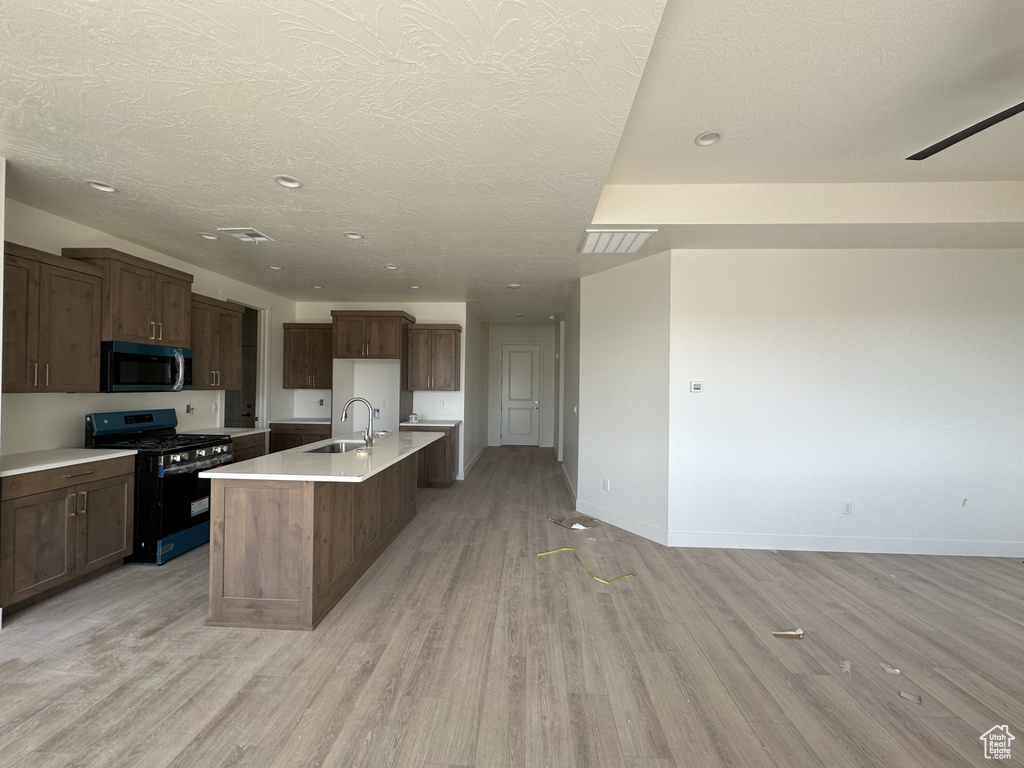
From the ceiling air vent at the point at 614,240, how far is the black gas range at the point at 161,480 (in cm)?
348

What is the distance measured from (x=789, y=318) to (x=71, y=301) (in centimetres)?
546

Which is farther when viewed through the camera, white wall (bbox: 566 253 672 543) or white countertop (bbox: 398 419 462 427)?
white countertop (bbox: 398 419 462 427)

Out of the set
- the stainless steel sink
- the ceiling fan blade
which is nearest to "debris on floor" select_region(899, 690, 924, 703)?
the ceiling fan blade

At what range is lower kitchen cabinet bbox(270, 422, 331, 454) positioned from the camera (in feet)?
18.5

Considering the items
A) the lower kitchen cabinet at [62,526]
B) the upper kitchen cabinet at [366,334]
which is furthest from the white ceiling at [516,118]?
the upper kitchen cabinet at [366,334]

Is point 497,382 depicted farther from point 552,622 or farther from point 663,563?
point 552,622

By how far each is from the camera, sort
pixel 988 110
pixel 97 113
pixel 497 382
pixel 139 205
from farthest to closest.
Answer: pixel 497 382 < pixel 139 205 < pixel 988 110 < pixel 97 113

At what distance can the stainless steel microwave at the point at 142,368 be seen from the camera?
319 centimetres

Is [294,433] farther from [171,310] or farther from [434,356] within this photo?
[171,310]

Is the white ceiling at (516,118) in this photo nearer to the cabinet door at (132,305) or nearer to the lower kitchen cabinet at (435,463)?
the cabinet door at (132,305)

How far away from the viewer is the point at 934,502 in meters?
3.65

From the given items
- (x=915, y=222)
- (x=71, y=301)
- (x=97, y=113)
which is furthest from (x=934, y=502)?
(x=71, y=301)

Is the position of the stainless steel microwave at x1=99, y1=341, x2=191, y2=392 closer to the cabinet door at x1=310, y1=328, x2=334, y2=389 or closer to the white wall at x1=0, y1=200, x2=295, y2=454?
the white wall at x1=0, y1=200, x2=295, y2=454

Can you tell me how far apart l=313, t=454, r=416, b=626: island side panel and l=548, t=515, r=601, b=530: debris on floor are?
1.56 metres
